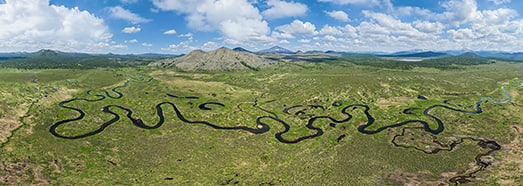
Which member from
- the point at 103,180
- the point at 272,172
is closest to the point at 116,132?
the point at 103,180

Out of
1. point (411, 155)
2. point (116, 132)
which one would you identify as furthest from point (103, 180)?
point (411, 155)

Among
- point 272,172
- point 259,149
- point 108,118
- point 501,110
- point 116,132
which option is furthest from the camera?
point 501,110

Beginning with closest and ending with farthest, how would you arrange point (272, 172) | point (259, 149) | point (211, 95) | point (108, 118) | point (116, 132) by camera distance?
point (272, 172) → point (259, 149) → point (116, 132) → point (108, 118) → point (211, 95)

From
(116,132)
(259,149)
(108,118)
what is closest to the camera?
(259,149)

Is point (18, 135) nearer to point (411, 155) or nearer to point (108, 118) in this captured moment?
point (108, 118)

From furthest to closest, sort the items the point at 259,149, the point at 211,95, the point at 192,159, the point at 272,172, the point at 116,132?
the point at 211,95
the point at 116,132
the point at 259,149
the point at 192,159
the point at 272,172

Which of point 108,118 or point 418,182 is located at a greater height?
point 108,118

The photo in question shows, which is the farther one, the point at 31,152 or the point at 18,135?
the point at 18,135

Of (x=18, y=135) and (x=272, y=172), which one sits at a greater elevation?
A: (x=18, y=135)

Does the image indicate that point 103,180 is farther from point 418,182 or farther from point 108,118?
point 418,182
